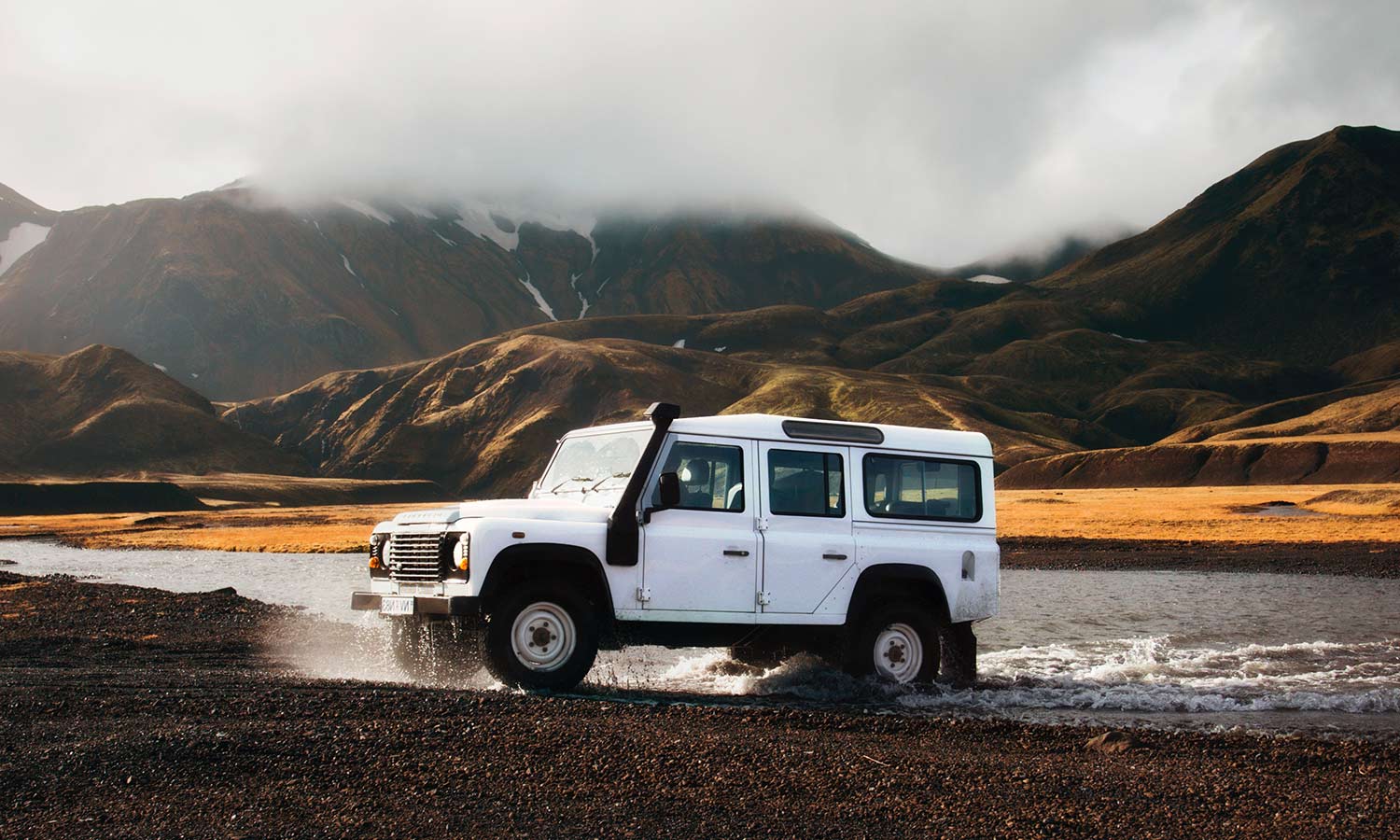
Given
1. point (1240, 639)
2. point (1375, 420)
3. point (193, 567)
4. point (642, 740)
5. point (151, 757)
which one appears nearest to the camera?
point (151, 757)

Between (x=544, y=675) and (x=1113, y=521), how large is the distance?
221ft

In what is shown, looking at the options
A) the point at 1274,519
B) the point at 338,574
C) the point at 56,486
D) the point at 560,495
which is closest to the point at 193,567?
the point at 338,574

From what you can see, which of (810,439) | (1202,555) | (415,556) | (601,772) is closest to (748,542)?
(810,439)

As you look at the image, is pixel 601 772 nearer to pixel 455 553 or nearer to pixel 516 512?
pixel 455 553

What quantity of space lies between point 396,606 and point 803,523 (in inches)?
188

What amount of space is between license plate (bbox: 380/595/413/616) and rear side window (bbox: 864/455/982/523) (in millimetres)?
5552

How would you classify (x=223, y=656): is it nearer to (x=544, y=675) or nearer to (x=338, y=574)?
(x=544, y=675)

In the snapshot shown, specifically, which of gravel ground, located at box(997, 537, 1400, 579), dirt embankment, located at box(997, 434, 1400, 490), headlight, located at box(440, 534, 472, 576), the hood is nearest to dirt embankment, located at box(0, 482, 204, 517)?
dirt embankment, located at box(997, 434, 1400, 490)

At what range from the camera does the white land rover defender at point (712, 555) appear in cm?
1210

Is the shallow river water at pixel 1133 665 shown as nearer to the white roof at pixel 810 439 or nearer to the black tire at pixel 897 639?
the black tire at pixel 897 639

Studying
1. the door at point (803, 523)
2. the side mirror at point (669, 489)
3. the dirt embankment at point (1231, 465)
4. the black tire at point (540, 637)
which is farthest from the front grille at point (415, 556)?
the dirt embankment at point (1231, 465)

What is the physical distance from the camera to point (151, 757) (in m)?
8.57

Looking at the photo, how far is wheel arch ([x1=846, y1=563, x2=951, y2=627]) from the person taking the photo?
13.5 metres

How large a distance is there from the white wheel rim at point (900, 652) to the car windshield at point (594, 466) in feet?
12.2
